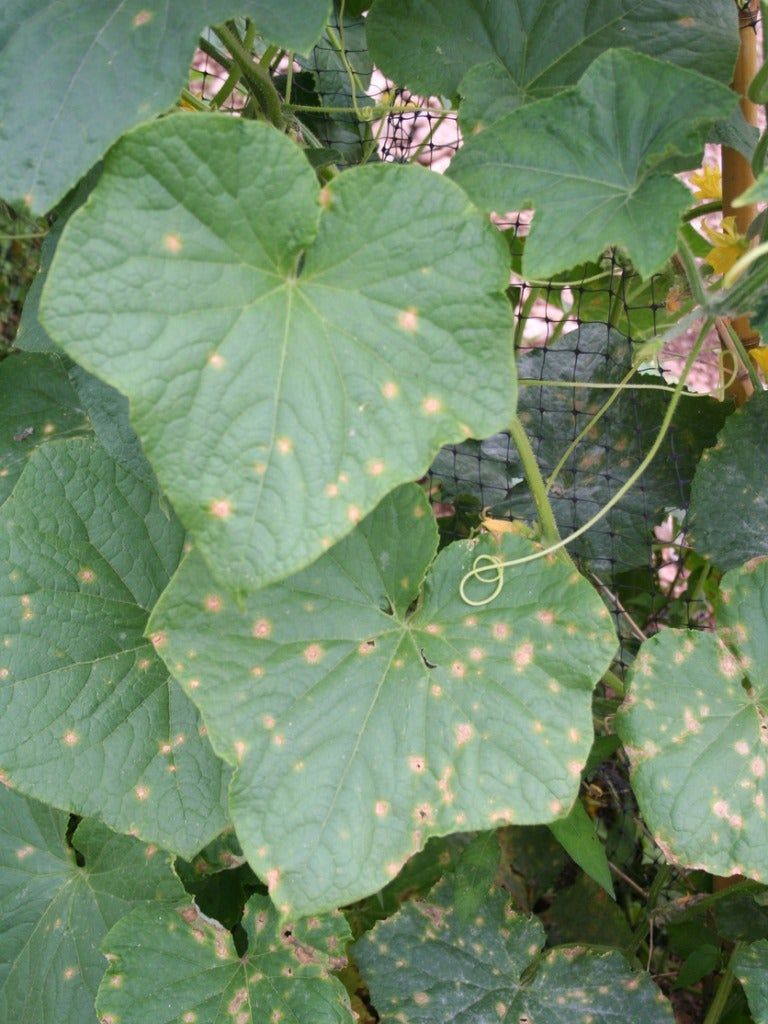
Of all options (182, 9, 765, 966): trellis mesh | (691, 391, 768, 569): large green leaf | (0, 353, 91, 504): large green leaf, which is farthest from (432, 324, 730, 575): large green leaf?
(0, 353, 91, 504): large green leaf

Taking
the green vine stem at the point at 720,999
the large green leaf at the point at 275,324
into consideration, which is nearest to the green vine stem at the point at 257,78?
the large green leaf at the point at 275,324

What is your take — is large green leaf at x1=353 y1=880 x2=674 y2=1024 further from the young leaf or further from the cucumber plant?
the young leaf

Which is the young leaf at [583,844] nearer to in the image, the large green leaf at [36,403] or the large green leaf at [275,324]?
the large green leaf at [275,324]

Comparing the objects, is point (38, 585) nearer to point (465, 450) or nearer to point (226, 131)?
point (226, 131)

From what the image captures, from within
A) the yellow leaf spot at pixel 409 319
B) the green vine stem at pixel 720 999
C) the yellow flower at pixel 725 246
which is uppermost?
the yellow leaf spot at pixel 409 319

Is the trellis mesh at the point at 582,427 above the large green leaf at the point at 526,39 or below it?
below

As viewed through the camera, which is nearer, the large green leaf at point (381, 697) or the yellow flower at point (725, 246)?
the large green leaf at point (381, 697)
